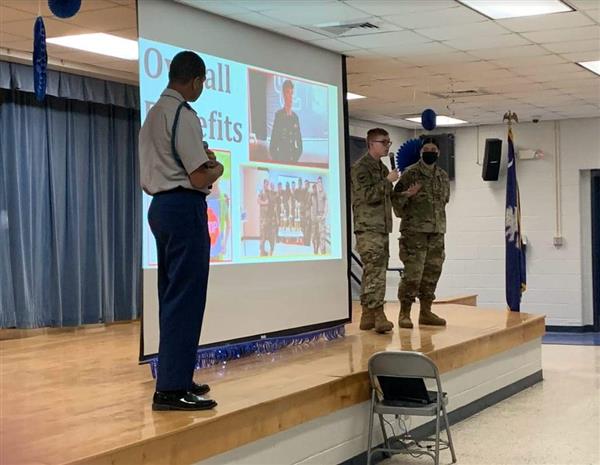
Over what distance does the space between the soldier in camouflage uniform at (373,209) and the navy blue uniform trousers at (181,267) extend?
9.08ft

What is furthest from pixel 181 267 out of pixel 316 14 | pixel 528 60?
pixel 528 60

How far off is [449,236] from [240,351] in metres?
7.15

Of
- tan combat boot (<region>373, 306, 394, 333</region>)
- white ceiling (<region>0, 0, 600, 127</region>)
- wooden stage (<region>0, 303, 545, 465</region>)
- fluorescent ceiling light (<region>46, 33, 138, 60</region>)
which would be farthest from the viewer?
tan combat boot (<region>373, 306, 394, 333</region>)

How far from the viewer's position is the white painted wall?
11125 mm

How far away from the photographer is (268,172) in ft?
18.4

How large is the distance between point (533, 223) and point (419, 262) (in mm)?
5637

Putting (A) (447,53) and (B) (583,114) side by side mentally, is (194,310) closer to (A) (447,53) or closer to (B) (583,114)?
(A) (447,53)

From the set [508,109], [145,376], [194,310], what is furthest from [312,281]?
[508,109]

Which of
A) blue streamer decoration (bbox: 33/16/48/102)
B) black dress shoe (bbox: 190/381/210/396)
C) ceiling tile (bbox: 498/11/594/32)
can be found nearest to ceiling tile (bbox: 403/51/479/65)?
ceiling tile (bbox: 498/11/594/32)

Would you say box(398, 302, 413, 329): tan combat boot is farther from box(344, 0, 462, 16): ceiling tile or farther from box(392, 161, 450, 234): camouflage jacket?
box(344, 0, 462, 16): ceiling tile

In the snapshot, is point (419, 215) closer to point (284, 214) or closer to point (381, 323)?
point (381, 323)

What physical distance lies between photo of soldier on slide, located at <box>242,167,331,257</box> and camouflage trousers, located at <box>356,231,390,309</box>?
0.35m

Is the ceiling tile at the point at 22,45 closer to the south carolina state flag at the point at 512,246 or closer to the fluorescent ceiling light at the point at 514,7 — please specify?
the fluorescent ceiling light at the point at 514,7

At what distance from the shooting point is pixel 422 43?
6.34 meters
